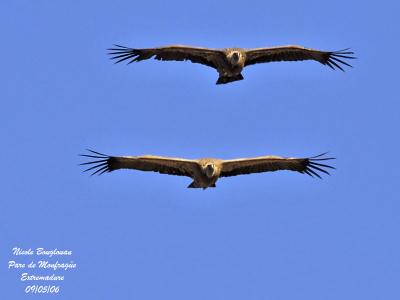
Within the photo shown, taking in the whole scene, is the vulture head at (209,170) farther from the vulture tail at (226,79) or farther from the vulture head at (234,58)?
the vulture head at (234,58)

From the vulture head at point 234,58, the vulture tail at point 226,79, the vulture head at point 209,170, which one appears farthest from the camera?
the vulture tail at point 226,79

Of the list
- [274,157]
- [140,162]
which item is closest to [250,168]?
[274,157]

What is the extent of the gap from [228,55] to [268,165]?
12.4 feet

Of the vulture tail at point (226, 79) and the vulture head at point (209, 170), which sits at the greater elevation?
the vulture tail at point (226, 79)

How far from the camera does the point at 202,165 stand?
40.1 metres

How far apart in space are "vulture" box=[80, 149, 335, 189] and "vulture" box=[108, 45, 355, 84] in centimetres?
305

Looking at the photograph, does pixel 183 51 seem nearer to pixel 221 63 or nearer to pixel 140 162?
pixel 221 63

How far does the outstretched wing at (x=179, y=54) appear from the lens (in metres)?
42.4

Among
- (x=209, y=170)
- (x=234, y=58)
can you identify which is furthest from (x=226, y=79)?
(x=209, y=170)

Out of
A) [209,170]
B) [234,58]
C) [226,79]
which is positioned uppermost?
[234,58]

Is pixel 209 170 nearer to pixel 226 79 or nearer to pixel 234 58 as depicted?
pixel 226 79

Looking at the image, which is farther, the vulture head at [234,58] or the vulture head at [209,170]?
the vulture head at [234,58]

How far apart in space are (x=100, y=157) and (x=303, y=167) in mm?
6166

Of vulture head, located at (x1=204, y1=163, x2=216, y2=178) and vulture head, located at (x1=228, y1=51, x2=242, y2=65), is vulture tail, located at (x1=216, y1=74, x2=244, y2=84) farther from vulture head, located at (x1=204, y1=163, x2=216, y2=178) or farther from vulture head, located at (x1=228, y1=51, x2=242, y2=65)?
vulture head, located at (x1=204, y1=163, x2=216, y2=178)
